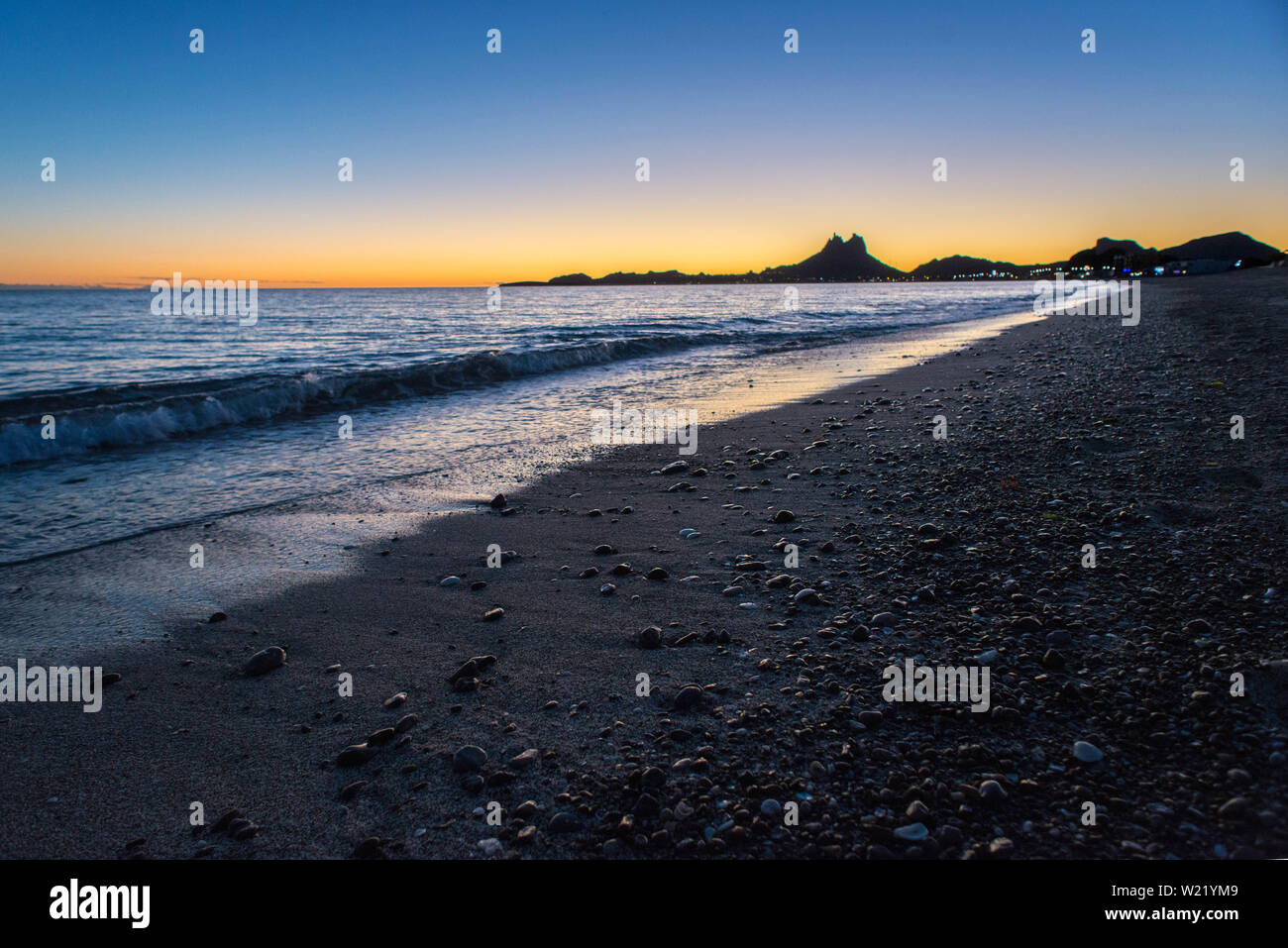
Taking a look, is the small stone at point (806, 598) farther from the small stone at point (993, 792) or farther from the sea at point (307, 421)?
the sea at point (307, 421)

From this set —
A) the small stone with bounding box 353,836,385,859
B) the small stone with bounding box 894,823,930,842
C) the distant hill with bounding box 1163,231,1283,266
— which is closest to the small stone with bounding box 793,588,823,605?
the small stone with bounding box 894,823,930,842

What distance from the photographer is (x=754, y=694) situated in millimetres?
3701

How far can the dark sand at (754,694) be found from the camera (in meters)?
2.78

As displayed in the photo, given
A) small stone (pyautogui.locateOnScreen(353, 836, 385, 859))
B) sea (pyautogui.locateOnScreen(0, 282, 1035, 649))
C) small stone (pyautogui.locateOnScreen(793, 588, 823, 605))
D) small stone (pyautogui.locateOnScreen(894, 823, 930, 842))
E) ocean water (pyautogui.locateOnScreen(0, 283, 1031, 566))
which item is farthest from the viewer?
ocean water (pyautogui.locateOnScreen(0, 283, 1031, 566))

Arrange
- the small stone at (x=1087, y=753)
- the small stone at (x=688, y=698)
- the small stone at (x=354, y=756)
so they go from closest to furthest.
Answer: the small stone at (x=1087, y=753), the small stone at (x=354, y=756), the small stone at (x=688, y=698)

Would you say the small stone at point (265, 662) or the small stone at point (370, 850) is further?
the small stone at point (265, 662)

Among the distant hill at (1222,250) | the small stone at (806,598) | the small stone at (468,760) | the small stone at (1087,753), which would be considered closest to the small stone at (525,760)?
the small stone at (468,760)

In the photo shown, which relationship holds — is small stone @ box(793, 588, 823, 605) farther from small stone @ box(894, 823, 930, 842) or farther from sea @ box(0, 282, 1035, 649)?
sea @ box(0, 282, 1035, 649)

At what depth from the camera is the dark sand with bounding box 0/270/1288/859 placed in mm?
2777

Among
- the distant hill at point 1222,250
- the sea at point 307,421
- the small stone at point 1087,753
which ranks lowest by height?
the small stone at point 1087,753

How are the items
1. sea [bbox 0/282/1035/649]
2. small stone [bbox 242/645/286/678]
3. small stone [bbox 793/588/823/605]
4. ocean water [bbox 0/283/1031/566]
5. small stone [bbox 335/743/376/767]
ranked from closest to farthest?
small stone [bbox 335/743/376/767] → small stone [bbox 242/645/286/678] → small stone [bbox 793/588/823/605] → sea [bbox 0/282/1035/649] → ocean water [bbox 0/283/1031/566]

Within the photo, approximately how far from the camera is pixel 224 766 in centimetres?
342

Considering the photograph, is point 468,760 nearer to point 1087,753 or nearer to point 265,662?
point 265,662
